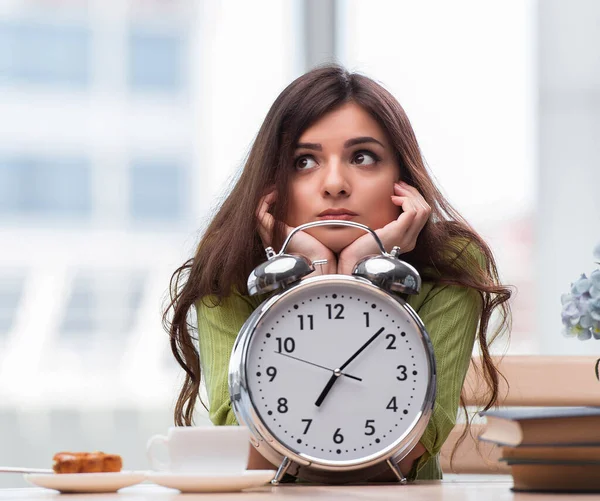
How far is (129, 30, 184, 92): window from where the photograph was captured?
13.4ft

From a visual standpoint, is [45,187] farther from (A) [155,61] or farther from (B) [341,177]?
(B) [341,177]

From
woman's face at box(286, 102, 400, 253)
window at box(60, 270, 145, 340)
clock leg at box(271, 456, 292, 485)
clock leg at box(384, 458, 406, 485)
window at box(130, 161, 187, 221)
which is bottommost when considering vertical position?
window at box(60, 270, 145, 340)

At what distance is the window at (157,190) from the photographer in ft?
13.2

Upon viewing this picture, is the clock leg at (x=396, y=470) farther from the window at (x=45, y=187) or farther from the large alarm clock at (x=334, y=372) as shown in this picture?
the window at (x=45, y=187)

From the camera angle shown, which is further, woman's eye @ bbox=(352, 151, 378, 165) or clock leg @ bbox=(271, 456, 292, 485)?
woman's eye @ bbox=(352, 151, 378, 165)

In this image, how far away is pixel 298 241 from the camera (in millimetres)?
1507

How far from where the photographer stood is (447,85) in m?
3.60

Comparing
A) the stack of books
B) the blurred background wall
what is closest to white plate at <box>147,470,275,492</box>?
the stack of books

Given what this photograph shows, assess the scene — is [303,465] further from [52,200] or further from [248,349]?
[52,200]

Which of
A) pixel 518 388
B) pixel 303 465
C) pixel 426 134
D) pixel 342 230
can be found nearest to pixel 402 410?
pixel 303 465

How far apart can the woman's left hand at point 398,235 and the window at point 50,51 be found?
285 centimetres

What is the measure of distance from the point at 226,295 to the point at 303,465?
17.2 inches

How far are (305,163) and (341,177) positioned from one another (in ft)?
0.29

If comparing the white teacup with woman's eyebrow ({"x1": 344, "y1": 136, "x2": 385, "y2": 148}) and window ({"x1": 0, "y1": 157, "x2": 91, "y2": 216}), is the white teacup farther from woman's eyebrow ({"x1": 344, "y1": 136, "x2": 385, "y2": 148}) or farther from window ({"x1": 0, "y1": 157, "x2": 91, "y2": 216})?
window ({"x1": 0, "y1": 157, "x2": 91, "y2": 216})
